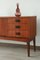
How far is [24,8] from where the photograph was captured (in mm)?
2982

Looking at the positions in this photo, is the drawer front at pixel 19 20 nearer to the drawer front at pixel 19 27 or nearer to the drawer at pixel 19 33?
the drawer front at pixel 19 27

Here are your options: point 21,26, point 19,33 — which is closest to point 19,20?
point 21,26

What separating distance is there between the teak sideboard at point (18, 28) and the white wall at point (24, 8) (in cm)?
42

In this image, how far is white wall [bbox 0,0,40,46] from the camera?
2891 mm

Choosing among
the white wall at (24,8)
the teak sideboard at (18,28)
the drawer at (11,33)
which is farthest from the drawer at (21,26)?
the white wall at (24,8)

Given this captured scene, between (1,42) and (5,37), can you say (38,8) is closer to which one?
(5,37)

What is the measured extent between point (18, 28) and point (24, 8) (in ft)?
2.20

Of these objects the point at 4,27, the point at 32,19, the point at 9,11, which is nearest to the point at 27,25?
the point at 32,19

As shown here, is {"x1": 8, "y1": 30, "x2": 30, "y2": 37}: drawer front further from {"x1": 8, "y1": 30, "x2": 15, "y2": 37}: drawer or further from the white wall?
the white wall

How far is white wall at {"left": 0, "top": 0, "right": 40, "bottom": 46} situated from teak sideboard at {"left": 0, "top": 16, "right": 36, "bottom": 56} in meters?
0.42

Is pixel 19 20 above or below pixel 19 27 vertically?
above

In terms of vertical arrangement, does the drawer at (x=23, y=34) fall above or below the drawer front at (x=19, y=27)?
below

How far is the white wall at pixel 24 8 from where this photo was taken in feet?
9.48

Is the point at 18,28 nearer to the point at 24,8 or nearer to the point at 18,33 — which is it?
the point at 18,33
